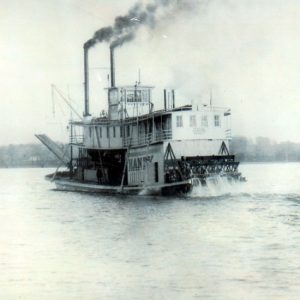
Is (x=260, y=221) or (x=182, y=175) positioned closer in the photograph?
(x=260, y=221)

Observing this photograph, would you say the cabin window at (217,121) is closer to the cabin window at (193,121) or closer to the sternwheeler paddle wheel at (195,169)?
the cabin window at (193,121)

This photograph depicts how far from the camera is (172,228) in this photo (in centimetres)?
1731

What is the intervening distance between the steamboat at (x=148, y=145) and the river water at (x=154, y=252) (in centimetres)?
207

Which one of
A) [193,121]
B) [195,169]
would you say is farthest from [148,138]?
[195,169]

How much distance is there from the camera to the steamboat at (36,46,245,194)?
995 inches

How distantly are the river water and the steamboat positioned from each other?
2.07 meters

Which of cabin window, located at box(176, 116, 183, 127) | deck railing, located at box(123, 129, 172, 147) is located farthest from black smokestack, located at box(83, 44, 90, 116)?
cabin window, located at box(176, 116, 183, 127)

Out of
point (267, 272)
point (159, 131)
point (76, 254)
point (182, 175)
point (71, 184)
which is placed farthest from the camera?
point (71, 184)

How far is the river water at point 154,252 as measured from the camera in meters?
10.4

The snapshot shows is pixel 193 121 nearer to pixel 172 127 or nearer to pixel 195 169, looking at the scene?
pixel 172 127

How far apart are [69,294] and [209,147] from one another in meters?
16.9

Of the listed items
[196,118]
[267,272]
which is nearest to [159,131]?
[196,118]

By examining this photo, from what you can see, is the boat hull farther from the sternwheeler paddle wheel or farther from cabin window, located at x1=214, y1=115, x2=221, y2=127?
cabin window, located at x1=214, y1=115, x2=221, y2=127

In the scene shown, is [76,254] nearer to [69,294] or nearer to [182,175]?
[69,294]
